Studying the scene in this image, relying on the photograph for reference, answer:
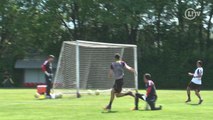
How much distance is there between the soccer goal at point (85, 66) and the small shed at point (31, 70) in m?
33.5

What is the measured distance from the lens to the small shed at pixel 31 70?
66188mm

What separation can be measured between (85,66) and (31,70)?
39071 mm

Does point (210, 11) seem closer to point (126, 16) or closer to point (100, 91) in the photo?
point (126, 16)

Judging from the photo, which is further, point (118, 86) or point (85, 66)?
point (85, 66)

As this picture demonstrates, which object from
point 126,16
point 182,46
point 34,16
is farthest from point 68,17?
point 182,46

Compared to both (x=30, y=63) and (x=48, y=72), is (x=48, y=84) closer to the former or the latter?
(x=48, y=72)

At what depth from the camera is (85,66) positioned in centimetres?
3069

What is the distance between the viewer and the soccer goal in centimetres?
2852

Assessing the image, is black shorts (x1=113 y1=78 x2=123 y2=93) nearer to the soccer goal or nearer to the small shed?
the soccer goal

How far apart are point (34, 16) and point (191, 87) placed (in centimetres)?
3675

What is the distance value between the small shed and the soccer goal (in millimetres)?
33532

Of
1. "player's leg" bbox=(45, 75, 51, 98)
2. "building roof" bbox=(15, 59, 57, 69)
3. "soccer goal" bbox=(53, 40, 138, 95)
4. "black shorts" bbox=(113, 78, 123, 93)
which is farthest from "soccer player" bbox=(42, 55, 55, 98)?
"building roof" bbox=(15, 59, 57, 69)

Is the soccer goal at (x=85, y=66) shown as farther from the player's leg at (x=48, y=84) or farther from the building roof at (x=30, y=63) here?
the building roof at (x=30, y=63)

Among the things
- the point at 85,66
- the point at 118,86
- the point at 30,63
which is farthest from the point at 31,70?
the point at 118,86
